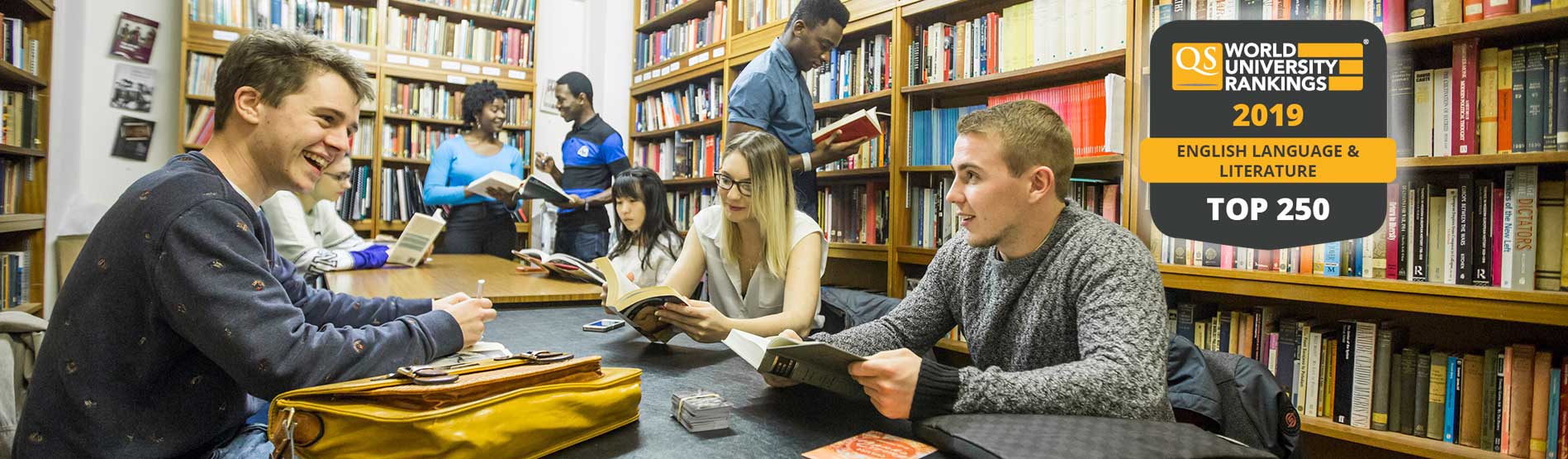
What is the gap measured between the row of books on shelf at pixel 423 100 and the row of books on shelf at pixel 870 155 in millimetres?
2676

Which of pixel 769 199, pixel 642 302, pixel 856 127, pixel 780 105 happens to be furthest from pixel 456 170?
pixel 642 302

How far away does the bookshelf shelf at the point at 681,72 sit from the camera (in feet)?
13.0

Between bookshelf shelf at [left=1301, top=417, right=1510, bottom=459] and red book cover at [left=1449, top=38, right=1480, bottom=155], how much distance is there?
69cm

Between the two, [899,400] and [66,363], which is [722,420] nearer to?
[899,400]

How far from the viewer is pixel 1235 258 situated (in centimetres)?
212

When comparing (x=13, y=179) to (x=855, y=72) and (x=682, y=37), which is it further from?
(x=855, y=72)

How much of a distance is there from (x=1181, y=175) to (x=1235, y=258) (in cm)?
27

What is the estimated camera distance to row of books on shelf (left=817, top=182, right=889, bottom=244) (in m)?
3.10

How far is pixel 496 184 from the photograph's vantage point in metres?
3.41

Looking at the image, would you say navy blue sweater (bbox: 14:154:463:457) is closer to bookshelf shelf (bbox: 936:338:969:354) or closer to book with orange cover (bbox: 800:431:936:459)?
book with orange cover (bbox: 800:431:936:459)

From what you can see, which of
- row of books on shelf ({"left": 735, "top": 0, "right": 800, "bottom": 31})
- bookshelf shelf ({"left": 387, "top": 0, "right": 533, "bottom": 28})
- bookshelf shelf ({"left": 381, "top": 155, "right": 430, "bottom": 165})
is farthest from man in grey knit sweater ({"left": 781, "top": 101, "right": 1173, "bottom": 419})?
bookshelf shelf ({"left": 387, "top": 0, "right": 533, "bottom": 28})

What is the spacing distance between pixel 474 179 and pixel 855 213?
1.92 m

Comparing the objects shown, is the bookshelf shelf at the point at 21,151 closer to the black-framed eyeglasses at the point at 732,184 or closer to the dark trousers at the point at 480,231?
the dark trousers at the point at 480,231

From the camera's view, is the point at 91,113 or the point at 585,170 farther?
the point at 91,113
